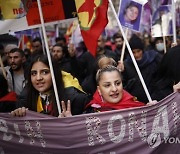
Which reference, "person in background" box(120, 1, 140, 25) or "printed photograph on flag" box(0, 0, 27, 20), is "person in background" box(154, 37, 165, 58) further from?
"printed photograph on flag" box(0, 0, 27, 20)

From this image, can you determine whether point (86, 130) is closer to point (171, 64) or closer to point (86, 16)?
point (86, 16)

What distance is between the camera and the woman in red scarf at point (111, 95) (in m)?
3.61

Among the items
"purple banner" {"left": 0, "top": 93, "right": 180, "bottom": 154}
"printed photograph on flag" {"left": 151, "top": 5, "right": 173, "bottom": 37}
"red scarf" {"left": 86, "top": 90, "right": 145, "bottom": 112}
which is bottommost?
"purple banner" {"left": 0, "top": 93, "right": 180, "bottom": 154}

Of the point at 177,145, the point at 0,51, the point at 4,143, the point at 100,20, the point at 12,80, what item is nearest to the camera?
the point at 177,145

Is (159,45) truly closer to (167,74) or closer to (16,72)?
(16,72)

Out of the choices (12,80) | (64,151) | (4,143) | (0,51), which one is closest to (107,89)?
(64,151)

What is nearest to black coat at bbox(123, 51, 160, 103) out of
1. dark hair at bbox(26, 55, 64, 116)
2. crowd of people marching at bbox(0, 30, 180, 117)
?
crowd of people marching at bbox(0, 30, 180, 117)

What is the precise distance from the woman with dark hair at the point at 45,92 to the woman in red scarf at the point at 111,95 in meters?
0.25

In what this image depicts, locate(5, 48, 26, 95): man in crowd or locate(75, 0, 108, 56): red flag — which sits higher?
locate(75, 0, 108, 56): red flag

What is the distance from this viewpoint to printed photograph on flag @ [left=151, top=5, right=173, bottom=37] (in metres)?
7.61

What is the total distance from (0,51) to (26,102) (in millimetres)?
3827

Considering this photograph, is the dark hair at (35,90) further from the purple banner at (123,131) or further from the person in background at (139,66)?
the person in background at (139,66)

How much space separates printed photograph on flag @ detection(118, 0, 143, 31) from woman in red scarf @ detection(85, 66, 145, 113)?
8.22 feet

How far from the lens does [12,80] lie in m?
5.73
